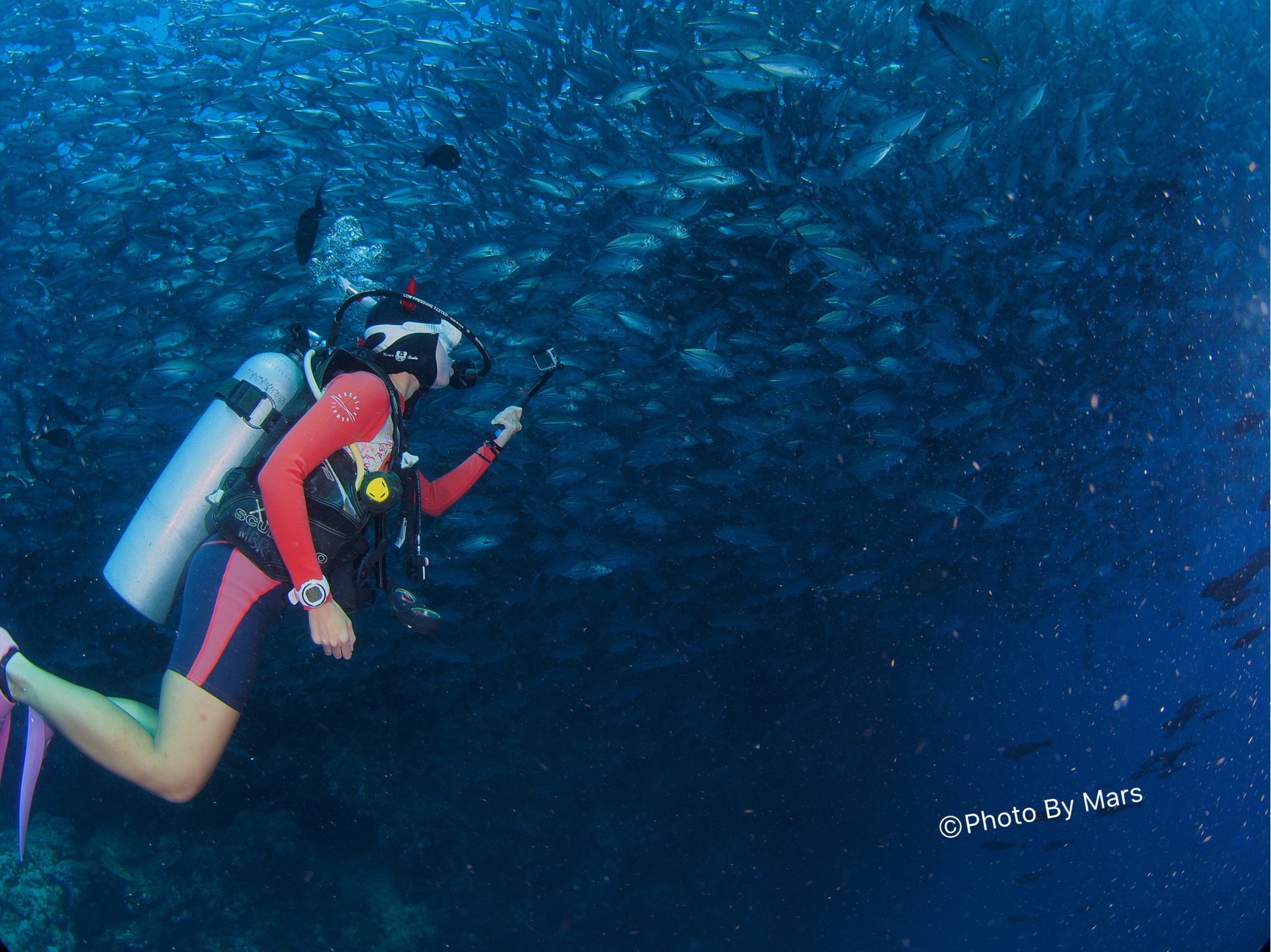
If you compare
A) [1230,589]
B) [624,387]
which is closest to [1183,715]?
[1230,589]

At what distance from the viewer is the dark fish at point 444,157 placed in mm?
4914

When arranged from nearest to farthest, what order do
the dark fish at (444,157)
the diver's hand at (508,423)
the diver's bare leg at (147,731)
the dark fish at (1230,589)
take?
the diver's bare leg at (147,731) < the diver's hand at (508,423) < the dark fish at (444,157) < the dark fish at (1230,589)

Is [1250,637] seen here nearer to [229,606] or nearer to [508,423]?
[508,423]

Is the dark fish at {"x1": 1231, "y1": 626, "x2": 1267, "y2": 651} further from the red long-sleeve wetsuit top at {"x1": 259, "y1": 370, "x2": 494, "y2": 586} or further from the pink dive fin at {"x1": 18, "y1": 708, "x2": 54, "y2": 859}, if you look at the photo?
the pink dive fin at {"x1": 18, "y1": 708, "x2": 54, "y2": 859}

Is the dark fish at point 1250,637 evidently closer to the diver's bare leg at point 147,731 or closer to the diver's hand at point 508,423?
the diver's hand at point 508,423

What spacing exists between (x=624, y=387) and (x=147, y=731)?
15.1 feet

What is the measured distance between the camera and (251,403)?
262 centimetres

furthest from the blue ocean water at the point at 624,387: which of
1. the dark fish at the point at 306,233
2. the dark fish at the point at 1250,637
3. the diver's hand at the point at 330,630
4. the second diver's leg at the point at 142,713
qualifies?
the dark fish at the point at 1250,637

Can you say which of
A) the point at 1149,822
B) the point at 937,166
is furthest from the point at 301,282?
the point at 1149,822

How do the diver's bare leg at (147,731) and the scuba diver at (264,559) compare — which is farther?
the diver's bare leg at (147,731)

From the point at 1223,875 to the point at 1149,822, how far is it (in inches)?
178

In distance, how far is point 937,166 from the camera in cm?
640

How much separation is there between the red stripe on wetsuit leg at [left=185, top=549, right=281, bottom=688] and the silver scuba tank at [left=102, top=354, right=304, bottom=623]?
0.41 meters

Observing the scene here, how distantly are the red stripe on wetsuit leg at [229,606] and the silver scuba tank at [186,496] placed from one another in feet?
1.33
